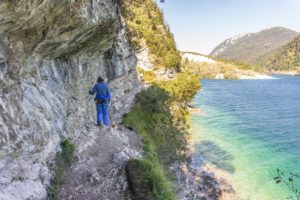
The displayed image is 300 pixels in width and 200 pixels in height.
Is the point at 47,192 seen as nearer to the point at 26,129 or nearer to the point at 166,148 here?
the point at 26,129

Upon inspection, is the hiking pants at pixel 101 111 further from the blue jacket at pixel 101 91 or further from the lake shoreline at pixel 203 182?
the lake shoreline at pixel 203 182

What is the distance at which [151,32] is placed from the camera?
214ft

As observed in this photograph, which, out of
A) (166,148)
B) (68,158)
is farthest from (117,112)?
(68,158)

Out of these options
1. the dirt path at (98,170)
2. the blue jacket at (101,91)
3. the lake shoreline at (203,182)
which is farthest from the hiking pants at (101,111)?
the lake shoreline at (203,182)

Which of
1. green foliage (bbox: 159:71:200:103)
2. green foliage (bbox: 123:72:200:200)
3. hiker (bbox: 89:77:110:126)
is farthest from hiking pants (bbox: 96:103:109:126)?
green foliage (bbox: 159:71:200:103)

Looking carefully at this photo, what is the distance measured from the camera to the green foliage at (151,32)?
61500 mm

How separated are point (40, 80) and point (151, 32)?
2117 inches

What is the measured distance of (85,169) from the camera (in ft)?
46.9

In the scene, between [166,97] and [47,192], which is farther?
[166,97]

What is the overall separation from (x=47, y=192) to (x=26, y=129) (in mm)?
2605

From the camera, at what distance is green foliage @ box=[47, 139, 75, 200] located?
1208cm

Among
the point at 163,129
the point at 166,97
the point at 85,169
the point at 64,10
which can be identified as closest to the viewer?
the point at 64,10

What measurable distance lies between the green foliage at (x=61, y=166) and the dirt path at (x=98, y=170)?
0.24 meters

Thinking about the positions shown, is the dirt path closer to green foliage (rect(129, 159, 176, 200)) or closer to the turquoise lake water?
green foliage (rect(129, 159, 176, 200))
